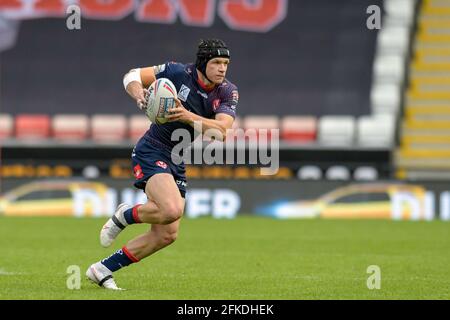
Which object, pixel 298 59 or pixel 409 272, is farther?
pixel 298 59

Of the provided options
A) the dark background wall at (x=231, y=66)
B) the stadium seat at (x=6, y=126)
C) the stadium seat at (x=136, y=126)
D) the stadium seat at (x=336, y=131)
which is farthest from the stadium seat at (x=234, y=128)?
the stadium seat at (x=6, y=126)

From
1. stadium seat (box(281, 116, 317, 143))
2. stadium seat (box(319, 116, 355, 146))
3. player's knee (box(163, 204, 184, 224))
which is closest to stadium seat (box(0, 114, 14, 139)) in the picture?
stadium seat (box(281, 116, 317, 143))

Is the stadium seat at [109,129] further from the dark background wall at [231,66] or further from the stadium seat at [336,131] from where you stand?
the stadium seat at [336,131]

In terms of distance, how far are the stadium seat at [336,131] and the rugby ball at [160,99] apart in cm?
1725

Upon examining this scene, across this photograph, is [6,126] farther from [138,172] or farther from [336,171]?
[138,172]

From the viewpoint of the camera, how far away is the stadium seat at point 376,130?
86.4 ft

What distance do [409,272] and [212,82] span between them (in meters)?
3.34

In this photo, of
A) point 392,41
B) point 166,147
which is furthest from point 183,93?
point 392,41

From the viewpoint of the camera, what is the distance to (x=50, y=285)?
957 centimetres

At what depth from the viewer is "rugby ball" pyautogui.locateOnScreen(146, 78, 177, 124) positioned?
29.5ft

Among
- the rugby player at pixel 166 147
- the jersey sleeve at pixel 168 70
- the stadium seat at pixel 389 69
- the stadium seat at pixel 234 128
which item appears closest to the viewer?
the rugby player at pixel 166 147

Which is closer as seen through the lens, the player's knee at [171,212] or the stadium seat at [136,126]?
the player's knee at [171,212]

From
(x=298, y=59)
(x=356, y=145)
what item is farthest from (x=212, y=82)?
(x=298, y=59)

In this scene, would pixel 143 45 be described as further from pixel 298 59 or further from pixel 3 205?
pixel 3 205
